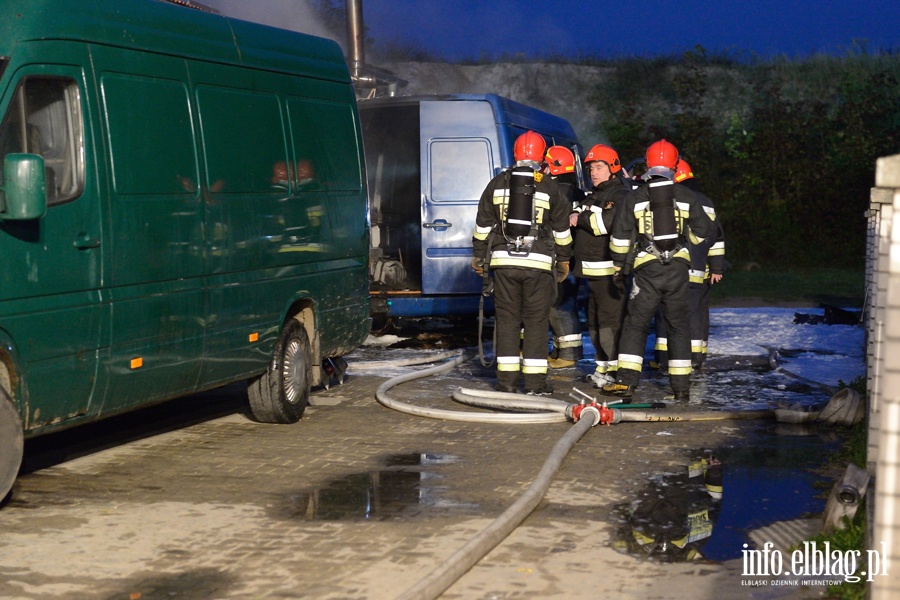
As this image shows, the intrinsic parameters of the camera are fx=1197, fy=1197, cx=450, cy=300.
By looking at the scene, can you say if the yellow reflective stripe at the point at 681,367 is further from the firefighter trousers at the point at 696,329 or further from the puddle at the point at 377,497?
the puddle at the point at 377,497

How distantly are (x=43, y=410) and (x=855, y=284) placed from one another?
16.9 m

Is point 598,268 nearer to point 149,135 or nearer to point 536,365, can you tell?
point 536,365

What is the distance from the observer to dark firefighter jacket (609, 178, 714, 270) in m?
9.24

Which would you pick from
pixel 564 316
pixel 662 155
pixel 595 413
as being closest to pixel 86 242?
pixel 595 413

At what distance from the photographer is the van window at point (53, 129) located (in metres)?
6.05

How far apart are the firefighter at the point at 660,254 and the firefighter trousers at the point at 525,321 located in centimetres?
62

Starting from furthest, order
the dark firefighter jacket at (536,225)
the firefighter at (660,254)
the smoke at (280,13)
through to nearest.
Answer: the smoke at (280,13), the dark firefighter jacket at (536,225), the firefighter at (660,254)

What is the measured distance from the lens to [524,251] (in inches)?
369

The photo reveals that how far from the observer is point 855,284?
20422 millimetres

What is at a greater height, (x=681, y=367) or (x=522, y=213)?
(x=522, y=213)

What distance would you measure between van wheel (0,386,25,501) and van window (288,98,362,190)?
125 inches

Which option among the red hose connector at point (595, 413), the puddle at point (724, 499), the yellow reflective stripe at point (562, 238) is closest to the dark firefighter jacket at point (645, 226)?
the yellow reflective stripe at point (562, 238)

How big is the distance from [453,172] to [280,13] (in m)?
10.6

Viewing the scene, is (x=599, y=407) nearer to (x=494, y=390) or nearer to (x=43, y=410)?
(x=494, y=390)
